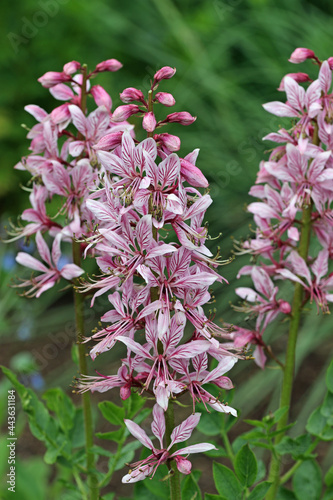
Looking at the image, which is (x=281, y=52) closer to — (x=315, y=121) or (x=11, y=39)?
(x=11, y=39)

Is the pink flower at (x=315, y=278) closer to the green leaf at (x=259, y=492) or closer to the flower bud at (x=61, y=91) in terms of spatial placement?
the green leaf at (x=259, y=492)

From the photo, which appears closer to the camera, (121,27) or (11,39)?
(11,39)

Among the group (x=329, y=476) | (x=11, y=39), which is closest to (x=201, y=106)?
(x=11, y=39)

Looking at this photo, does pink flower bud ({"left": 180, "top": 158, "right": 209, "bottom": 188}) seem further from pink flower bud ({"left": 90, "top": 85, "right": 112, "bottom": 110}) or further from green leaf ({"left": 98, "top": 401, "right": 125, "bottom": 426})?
green leaf ({"left": 98, "top": 401, "right": 125, "bottom": 426})

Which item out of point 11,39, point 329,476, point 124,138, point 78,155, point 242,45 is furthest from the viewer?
point 242,45

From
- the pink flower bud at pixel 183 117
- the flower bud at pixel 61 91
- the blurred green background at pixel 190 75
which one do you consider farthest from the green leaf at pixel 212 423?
the blurred green background at pixel 190 75

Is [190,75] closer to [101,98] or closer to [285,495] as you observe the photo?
[101,98]

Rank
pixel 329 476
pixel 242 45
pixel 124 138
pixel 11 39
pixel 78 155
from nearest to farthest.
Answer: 1. pixel 124 138
2. pixel 78 155
3. pixel 329 476
4. pixel 11 39
5. pixel 242 45
